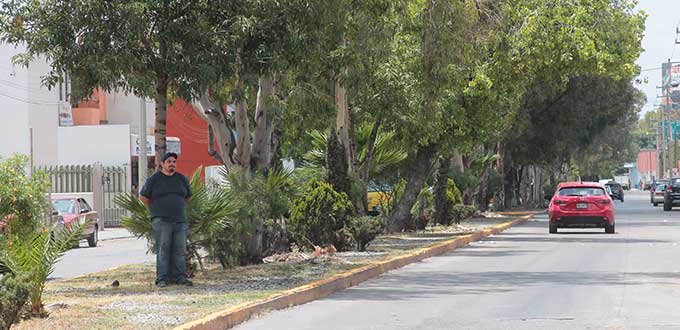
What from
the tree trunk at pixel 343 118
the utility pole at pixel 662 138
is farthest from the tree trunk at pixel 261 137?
the utility pole at pixel 662 138

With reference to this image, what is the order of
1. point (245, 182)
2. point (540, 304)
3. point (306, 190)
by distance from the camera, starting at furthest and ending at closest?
point (306, 190) → point (245, 182) → point (540, 304)

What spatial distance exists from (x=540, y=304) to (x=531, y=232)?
26.5 m

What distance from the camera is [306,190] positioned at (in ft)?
83.5

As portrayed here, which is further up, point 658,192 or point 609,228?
point 658,192

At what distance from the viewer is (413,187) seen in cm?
3691

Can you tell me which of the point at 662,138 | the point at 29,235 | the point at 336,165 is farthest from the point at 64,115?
the point at 662,138

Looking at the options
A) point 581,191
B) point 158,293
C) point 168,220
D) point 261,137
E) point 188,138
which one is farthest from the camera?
point 188,138

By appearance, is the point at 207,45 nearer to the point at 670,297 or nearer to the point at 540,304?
the point at 540,304

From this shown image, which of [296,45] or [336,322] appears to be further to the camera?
[296,45]

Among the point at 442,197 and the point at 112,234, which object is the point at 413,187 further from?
the point at 112,234

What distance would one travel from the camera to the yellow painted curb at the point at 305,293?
12703mm

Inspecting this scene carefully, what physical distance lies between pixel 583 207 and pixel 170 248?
75.0 feet

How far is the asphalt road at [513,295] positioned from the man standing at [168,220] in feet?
7.08

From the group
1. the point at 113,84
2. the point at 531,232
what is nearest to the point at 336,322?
the point at 113,84
